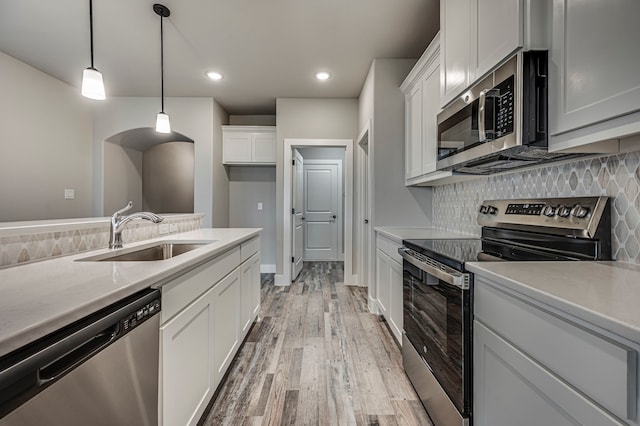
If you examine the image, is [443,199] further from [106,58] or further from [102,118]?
[102,118]

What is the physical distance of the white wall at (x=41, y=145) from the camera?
3.29 metres

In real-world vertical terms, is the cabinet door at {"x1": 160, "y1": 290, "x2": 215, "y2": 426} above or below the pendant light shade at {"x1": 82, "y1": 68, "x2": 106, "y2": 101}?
below

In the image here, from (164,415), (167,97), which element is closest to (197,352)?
(164,415)

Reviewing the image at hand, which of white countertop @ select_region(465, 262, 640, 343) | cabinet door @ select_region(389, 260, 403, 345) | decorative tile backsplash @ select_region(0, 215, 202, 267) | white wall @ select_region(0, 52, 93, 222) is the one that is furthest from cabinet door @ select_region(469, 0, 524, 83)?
white wall @ select_region(0, 52, 93, 222)

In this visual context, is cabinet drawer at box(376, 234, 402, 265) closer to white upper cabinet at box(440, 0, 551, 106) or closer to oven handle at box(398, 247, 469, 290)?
oven handle at box(398, 247, 469, 290)

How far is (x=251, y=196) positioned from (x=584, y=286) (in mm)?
4591

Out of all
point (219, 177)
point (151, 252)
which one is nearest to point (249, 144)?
point (219, 177)

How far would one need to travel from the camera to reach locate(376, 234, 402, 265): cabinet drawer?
2240 mm

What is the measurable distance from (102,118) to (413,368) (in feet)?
16.4

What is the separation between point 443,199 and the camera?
9.08ft

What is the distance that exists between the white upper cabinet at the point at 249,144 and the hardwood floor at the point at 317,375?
2326mm

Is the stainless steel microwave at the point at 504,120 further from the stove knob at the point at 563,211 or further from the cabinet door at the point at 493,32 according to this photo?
the stove knob at the point at 563,211

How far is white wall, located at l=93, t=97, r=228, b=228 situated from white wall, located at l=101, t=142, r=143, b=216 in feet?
0.35

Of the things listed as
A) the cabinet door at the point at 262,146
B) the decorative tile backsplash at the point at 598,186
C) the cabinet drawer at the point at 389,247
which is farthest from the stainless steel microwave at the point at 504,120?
the cabinet door at the point at 262,146
